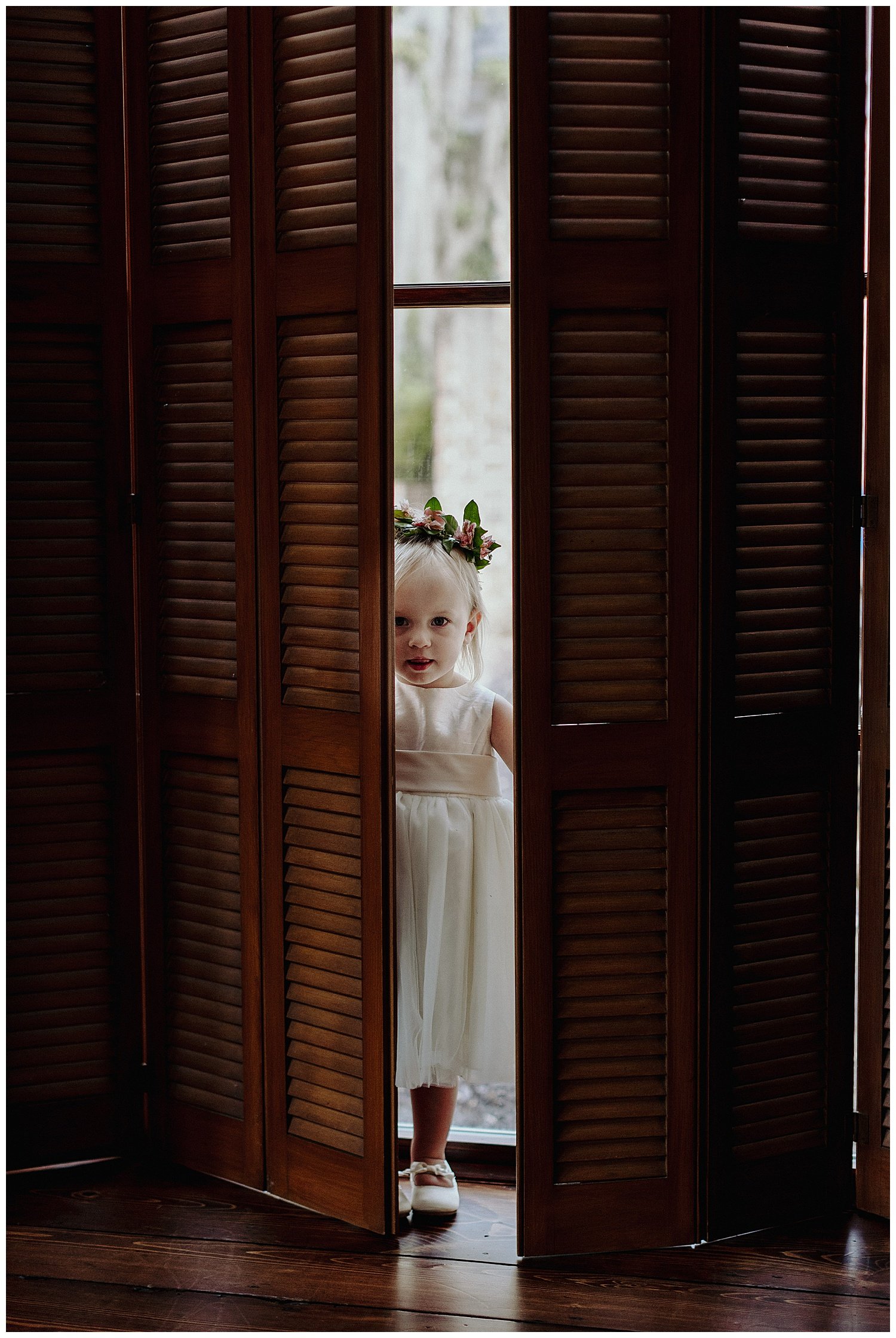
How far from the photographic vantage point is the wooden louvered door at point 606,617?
1.79 meters

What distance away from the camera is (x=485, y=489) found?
7.18ft

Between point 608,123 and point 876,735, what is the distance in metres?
1.09

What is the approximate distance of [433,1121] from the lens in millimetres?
2100

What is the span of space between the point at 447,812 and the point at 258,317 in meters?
0.92

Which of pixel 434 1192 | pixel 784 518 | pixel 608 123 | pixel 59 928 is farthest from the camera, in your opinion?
pixel 59 928

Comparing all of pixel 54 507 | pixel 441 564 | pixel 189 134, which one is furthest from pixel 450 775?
pixel 189 134

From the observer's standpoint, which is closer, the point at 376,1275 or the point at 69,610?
the point at 376,1275

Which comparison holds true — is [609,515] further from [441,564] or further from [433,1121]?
[433,1121]

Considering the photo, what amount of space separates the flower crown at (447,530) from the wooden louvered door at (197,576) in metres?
0.29

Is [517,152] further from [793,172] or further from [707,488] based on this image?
[707,488]

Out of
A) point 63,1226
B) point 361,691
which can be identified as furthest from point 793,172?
point 63,1226

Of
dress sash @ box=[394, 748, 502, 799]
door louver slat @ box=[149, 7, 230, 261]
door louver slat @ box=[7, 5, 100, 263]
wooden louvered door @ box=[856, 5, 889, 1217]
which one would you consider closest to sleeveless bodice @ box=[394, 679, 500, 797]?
dress sash @ box=[394, 748, 502, 799]

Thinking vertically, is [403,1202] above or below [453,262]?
below

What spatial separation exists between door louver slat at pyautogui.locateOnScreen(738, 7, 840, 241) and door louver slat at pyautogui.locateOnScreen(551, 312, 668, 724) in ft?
0.92
